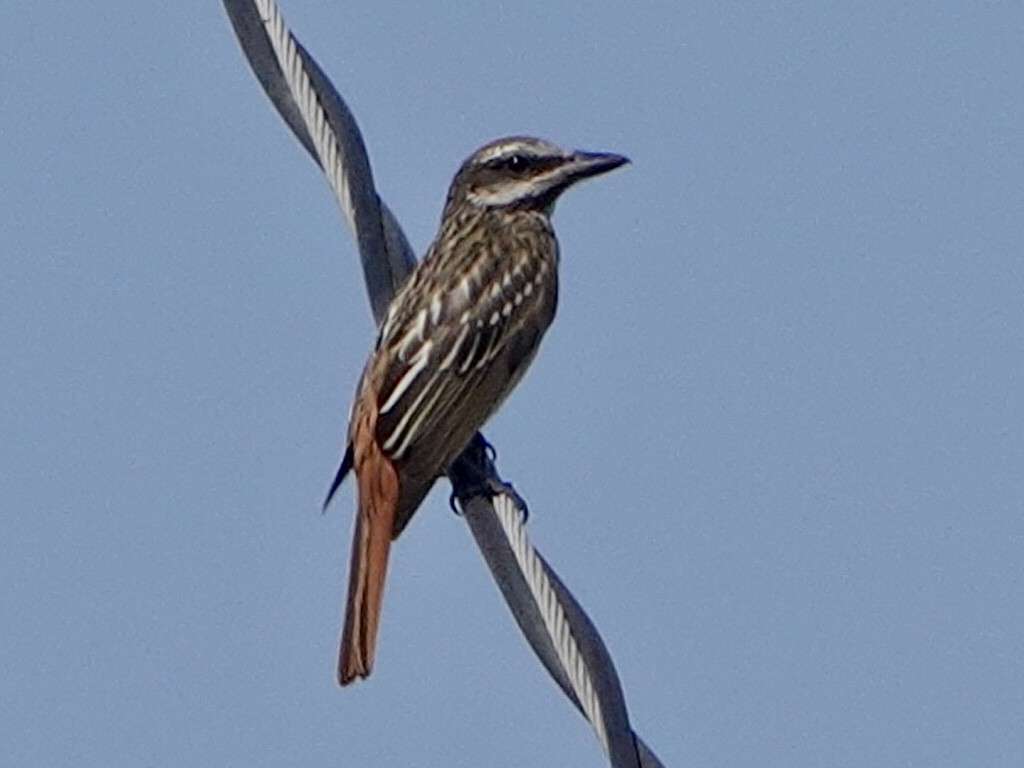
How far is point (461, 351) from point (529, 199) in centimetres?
108

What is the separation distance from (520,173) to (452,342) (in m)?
1.13

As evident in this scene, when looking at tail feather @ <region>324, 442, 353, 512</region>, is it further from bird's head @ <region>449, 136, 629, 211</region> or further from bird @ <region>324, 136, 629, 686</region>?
bird's head @ <region>449, 136, 629, 211</region>

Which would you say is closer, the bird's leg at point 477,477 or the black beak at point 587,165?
the bird's leg at point 477,477

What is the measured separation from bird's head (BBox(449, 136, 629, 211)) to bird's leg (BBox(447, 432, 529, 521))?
120 cm

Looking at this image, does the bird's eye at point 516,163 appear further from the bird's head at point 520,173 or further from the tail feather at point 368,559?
the tail feather at point 368,559

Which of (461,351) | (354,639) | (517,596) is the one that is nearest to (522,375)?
(461,351)

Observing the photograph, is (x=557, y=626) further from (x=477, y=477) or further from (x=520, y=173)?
(x=520, y=173)

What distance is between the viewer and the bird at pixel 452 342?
7.60 m

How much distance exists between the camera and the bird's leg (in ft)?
23.2

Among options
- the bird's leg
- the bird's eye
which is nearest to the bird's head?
the bird's eye

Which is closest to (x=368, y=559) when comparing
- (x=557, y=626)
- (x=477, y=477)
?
(x=477, y=477)

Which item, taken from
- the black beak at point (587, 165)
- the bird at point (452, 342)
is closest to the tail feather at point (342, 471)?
the bird at point (452, 342)

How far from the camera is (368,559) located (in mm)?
7453

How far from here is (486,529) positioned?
6.09 m
